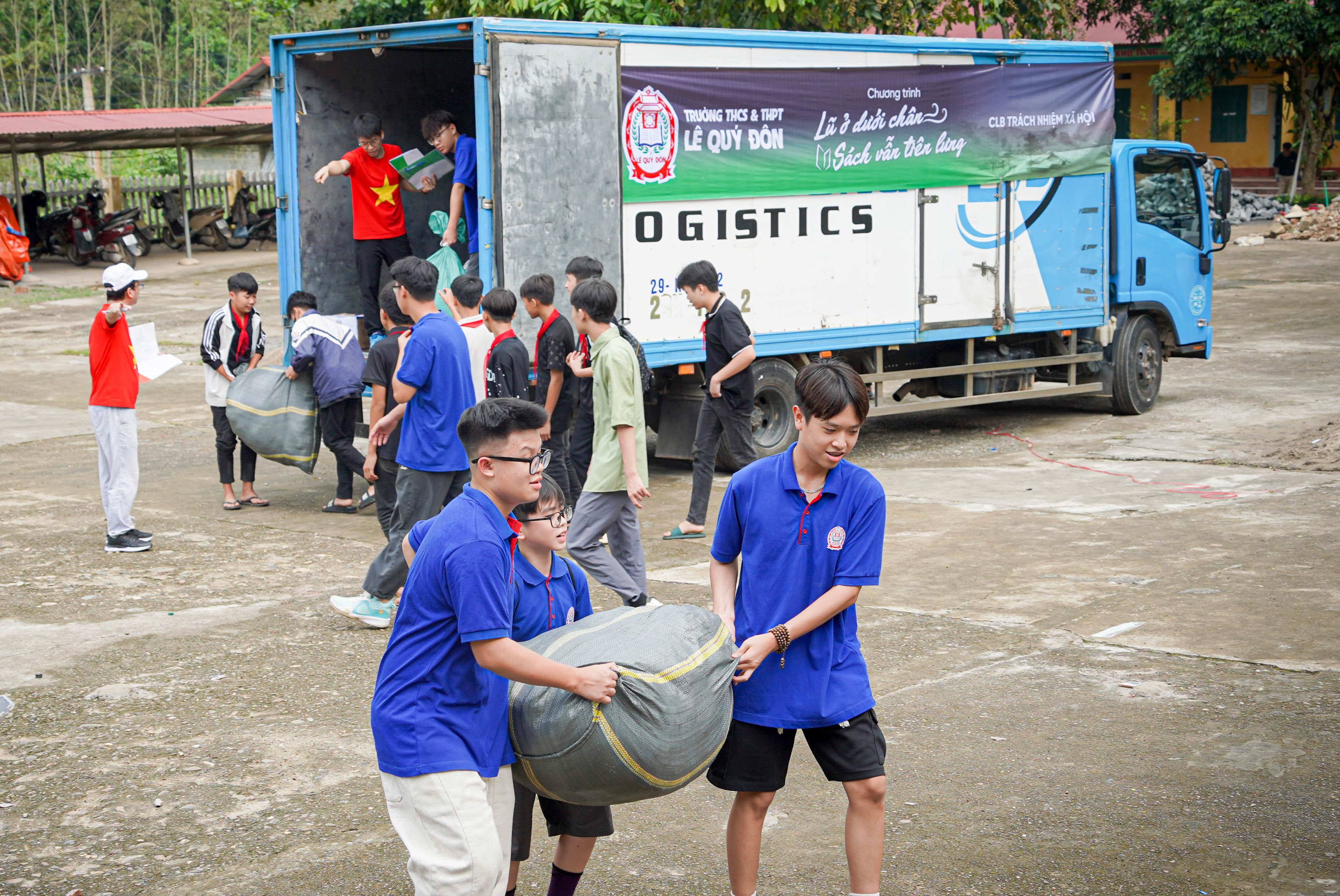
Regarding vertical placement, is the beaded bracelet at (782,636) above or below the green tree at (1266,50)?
below

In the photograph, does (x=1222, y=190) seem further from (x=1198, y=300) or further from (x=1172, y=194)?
(x=1198, y=300)

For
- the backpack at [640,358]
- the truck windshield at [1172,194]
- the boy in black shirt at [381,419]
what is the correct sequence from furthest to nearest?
the truck windshield at [1172,194] < the boy in black shirt at [381,419] < the backpack at [640,358]

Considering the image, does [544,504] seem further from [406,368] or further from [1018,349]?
[1018,349]

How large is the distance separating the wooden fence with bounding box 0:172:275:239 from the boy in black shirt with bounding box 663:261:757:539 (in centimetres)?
2340

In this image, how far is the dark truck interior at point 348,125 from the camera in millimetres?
10234

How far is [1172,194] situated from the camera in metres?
13.0

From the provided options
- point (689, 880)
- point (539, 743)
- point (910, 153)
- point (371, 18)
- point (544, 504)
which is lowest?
point (689, 880)

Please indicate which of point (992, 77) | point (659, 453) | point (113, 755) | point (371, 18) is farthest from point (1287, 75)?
point (113, 755)

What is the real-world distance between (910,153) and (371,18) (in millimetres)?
12937

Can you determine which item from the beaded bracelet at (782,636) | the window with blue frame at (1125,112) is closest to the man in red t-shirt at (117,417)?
the beaded bracelet at (782,636)

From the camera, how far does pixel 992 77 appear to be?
11.5 meters

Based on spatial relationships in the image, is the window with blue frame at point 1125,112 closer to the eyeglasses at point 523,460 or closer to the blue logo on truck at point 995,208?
the blue logo on truck at point 995,208

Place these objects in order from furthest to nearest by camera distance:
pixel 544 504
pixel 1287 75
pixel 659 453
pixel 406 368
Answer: pixel 1287 75 → pixel 659 453 → pixel 406 368 → pixel 544 504

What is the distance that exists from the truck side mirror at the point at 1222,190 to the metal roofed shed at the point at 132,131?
19.5 metres
